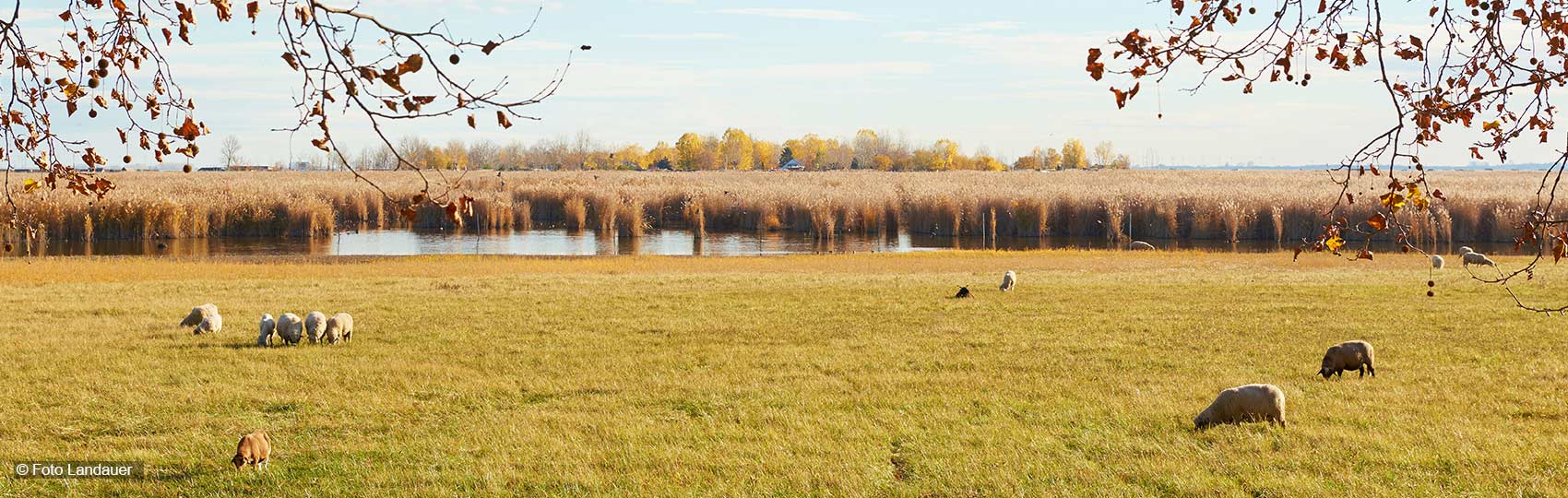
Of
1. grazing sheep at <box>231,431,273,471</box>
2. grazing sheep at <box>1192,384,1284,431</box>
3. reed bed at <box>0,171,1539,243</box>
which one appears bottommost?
grazing sheep at <box>231,431,273,471</box>

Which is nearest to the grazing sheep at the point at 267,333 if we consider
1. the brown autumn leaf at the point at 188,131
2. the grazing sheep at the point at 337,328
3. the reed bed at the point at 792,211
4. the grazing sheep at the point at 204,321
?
the grazing sheep at the point at 337,328

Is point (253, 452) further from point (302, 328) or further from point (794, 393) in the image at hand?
point (302, 328)

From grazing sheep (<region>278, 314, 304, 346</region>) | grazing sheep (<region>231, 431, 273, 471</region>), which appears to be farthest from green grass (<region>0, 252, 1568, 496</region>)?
grazing sheep (<region>278, 314, 304, 346</region>)

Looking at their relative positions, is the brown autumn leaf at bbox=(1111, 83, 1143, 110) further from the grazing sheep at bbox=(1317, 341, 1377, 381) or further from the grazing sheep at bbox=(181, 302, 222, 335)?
the grazing sheep at bbox=(181, 302, 222, 335)

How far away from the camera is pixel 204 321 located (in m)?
16.9

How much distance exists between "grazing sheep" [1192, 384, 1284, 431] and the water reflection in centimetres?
3442

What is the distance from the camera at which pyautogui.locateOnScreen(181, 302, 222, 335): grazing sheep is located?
16.8m

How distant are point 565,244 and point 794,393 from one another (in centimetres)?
3858

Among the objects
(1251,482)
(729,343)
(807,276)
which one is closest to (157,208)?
(807,276)

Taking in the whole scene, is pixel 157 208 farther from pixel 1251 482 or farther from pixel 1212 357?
pixel 1251 482

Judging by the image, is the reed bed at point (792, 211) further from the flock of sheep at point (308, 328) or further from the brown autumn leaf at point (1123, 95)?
the brown autumn leaf at point (1123, 95)

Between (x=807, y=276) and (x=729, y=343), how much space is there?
11.8 metres

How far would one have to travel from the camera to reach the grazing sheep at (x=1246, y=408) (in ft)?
33.3

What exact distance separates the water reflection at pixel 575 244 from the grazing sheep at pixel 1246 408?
34.4m
